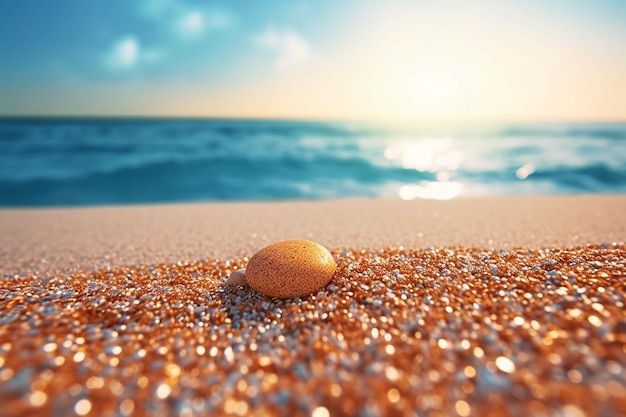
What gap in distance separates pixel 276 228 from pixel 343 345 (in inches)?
125

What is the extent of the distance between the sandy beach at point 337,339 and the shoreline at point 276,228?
1.52ft

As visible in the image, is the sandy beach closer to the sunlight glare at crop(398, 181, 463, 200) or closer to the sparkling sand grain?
the sparkling sand grain

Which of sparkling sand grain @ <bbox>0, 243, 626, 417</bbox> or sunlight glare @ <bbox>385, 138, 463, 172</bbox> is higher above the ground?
sparkling sand grain @ <bbox>0, 243, 626, 417</bbox>

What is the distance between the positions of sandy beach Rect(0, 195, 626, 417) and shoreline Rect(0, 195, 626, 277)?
0.46 meters

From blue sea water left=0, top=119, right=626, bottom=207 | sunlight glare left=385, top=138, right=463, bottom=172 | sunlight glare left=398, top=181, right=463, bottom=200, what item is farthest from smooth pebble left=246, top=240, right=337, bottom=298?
sunlight glare left=385, top=138, right=463, bottom=172

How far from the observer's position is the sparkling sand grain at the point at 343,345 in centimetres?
143

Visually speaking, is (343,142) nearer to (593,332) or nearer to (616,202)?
(616,202)

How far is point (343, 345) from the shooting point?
182cm

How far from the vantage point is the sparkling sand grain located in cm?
143

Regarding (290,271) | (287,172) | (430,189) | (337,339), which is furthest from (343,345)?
(287,172)

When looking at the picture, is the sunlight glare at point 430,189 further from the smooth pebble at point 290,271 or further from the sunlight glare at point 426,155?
the smooth pebble at point 290,271

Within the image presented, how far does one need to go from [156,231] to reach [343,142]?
56.0ft

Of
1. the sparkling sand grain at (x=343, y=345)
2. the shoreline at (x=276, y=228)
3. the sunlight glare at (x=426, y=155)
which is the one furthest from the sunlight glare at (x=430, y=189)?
the sparkling sand grain at (x=343, y=345)

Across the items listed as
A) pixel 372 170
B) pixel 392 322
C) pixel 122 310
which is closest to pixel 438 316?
pixel 392 322
